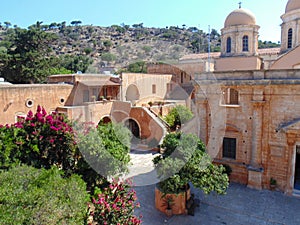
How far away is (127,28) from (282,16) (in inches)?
2910

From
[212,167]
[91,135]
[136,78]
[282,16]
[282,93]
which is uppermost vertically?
[282,16]

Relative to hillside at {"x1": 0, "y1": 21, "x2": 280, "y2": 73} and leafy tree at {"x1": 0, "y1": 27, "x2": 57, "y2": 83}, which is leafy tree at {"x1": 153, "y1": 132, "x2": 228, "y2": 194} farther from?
hillside at {"x1": 0, "y1": 21, "x2": 280, "y2": 73}

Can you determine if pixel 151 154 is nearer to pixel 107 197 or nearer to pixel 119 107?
pixel 119 107

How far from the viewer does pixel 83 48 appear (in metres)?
65.0

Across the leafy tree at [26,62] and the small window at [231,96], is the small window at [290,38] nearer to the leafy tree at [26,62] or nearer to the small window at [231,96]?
the small window at [231,96]

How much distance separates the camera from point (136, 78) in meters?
23.9

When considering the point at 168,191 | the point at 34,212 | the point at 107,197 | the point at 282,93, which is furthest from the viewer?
the point at 282,93

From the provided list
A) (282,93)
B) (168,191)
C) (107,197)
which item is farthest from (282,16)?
(107,197)

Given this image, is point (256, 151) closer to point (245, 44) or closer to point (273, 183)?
point (273, 183)

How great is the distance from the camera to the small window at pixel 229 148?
12234 millimetres

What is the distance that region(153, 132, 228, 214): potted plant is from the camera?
8.68m

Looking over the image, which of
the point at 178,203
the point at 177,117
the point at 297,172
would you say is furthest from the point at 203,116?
the point at 177,117

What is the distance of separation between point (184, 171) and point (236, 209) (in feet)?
10.1

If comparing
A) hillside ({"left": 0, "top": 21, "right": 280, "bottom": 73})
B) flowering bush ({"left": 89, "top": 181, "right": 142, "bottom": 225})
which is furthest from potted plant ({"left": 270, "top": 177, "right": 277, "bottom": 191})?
hillside ({"left": 0, "top": 21, "right": 280, "bottom": 73})
